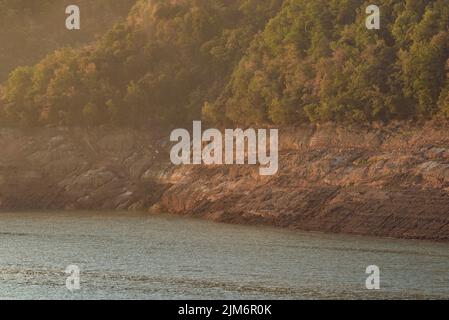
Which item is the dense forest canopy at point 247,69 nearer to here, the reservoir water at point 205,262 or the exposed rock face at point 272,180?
the exposed rock face at point 272,180

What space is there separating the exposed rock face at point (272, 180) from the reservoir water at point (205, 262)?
326 cm

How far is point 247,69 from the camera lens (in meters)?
116

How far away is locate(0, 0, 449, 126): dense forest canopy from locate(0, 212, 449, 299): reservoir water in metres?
18.0

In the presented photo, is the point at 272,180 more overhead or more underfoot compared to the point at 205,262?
more overhead

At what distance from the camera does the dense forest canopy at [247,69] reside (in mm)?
98375

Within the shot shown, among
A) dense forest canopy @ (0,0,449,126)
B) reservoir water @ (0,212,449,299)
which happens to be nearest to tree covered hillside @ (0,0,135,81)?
dense forest canopy @ (0,0,449,126)

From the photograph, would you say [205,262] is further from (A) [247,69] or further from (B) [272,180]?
(A) [247,69]

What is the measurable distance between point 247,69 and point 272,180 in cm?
2065

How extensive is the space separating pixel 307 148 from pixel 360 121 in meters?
5.83

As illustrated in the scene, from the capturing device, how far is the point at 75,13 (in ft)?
520

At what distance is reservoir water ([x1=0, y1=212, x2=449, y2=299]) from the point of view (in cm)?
6194

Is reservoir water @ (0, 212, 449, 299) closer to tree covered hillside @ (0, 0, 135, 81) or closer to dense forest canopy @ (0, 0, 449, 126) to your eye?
dense forest canopy @ (0, 0, 449, 126)

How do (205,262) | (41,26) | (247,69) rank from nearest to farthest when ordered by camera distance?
(205,262) → (247,69) → (41,26)

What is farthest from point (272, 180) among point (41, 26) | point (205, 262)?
point (41, 26)
